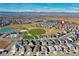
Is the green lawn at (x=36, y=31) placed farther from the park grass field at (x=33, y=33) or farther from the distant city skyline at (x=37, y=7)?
the distant city skyline at (x=37, y=7)

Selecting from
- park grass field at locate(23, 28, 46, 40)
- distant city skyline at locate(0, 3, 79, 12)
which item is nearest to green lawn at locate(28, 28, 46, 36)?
park grass field at locate(23, 28, 46, 40)

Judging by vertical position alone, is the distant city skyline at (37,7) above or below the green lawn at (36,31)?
above

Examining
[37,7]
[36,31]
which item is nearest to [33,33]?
[36,31]

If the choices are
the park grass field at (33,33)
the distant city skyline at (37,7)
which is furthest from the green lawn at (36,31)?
the distant city skyline at (37,7)

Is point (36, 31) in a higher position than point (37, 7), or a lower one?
lower

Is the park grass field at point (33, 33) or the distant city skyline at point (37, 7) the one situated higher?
the distant city skyline at point (37, 7)

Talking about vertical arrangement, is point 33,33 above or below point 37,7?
below

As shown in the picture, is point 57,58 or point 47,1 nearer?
point 57,58

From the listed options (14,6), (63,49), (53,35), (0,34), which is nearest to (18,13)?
(14,6)

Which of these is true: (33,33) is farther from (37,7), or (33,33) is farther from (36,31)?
(37,7)

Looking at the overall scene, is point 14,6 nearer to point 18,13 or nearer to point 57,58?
point 18,13

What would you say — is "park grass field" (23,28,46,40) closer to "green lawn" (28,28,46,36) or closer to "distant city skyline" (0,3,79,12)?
"green lawn" (28,28,46,36)
